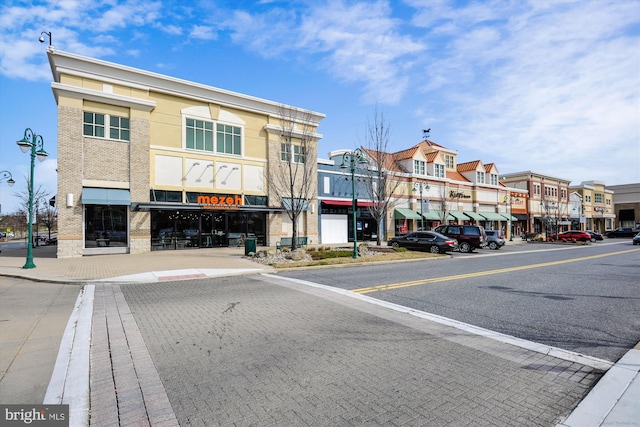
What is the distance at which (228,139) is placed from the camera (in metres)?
26.4

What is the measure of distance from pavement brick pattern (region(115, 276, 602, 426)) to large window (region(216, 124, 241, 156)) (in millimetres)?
20425

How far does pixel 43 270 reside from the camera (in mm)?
A: 13992

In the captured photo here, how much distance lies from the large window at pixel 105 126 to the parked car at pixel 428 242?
→ 20.0 meters

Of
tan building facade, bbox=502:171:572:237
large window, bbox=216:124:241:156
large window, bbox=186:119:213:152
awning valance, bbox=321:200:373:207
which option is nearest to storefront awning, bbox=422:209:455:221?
awning valance, bbox=321:200:373:207

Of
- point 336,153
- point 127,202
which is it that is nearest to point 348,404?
point 127,202

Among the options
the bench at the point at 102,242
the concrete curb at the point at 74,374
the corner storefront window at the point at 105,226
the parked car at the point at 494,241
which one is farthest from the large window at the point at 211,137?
the parked car at the point at 494,241

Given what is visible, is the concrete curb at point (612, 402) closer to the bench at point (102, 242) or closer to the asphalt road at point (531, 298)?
the asphalt road at point (531, 298)

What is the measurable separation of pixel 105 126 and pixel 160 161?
12.3ft

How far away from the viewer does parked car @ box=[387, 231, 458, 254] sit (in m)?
22.2

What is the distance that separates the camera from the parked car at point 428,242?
22.2 m

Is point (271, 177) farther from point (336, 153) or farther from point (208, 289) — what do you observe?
point (208, 289)

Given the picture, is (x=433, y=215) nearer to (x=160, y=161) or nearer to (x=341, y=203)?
(x=341, y=203)

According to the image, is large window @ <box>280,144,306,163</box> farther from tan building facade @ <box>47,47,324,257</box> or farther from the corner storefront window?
the corner storefront window

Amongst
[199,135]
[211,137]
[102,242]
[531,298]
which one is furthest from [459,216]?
[102,242]
